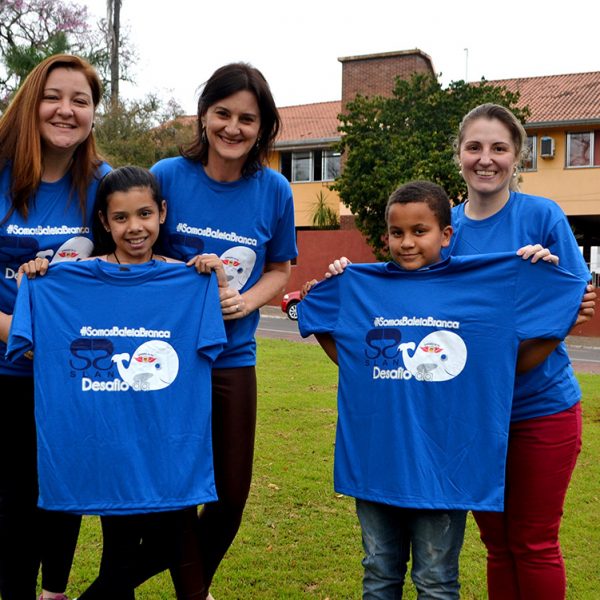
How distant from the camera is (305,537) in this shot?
4.69 metres

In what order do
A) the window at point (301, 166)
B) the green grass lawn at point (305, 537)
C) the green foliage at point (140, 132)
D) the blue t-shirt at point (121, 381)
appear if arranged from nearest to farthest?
the blue t-shirt at point (121, 381), the green grass lawn at point (305, 537), the green foliage at point (140, 132), the window at point (301, 166)

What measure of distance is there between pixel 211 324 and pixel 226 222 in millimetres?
A: 509

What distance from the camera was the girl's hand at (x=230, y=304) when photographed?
3004 mm

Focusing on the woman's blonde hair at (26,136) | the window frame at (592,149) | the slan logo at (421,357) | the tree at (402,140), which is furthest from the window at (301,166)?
the slan logo at (421,357)

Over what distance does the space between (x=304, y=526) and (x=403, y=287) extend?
2.62 meters

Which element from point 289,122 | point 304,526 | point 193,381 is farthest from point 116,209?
point 289,122

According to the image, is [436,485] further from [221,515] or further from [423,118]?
[423,118]

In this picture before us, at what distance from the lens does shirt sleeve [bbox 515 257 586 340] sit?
2.71m

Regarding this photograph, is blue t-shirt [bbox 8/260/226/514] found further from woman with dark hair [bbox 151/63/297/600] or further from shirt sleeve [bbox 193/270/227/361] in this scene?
woman with dark hair [bbox 151/63/297/600]

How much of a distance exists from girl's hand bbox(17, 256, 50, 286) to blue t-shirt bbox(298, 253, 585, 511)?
1359 millimetres

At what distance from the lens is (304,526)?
488 centimetres

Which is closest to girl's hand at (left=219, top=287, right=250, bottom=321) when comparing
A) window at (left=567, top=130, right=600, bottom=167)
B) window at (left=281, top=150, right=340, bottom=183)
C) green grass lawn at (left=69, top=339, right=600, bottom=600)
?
green grass lawn at (left=69, top=339, right=600, bottom=600)

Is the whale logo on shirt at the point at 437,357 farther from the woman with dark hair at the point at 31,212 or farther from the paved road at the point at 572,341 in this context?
the paved road at the point at 572,341

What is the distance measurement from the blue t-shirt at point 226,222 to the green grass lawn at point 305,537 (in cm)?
156
